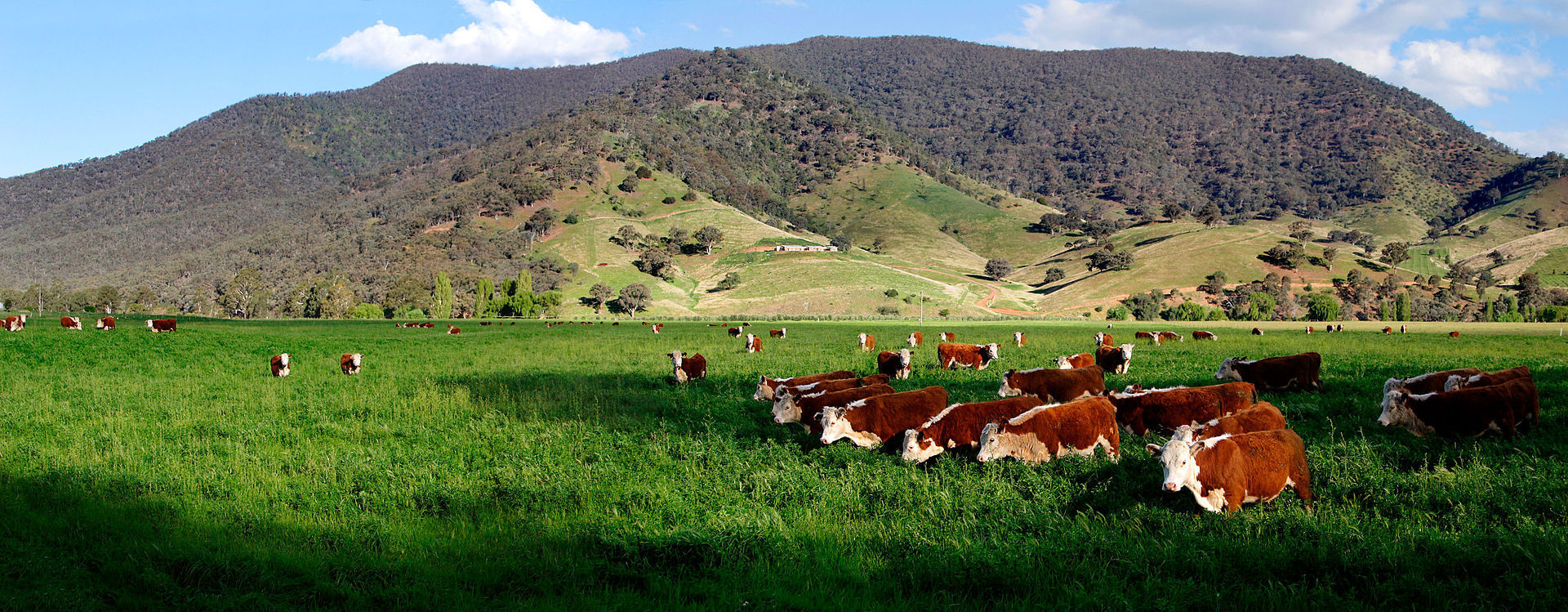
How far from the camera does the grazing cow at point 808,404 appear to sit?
40.4 feet

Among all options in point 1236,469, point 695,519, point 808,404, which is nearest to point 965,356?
point 808,404

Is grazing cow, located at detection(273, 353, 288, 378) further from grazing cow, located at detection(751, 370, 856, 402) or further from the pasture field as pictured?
grazing cow, located at detection(751, 370, 856, 402)

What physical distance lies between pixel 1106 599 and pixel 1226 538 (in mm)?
1898

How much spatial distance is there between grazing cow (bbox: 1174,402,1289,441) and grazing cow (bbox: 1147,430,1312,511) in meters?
0.78

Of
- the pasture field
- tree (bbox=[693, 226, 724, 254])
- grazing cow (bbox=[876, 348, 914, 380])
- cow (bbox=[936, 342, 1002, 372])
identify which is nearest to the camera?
the pasture field

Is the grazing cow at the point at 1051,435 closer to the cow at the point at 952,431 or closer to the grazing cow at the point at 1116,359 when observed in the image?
the cow at the point at 952,431

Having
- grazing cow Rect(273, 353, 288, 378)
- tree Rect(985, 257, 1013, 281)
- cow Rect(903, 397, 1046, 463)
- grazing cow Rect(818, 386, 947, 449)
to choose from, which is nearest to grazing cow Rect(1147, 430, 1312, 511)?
cow Rect(903, 397, 1046, 463)

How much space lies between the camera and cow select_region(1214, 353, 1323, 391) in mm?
15617

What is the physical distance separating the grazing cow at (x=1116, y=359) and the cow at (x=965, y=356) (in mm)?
3273

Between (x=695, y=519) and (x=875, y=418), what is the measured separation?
4252 millimetres

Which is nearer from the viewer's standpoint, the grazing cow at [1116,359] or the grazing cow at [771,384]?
the grazing cow at [771,384]

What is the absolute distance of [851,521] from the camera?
25.3ft

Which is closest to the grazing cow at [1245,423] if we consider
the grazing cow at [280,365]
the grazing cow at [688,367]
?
the grazing cow at [688,367]

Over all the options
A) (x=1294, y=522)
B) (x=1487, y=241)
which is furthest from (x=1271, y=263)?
(x=1294, y=522)
